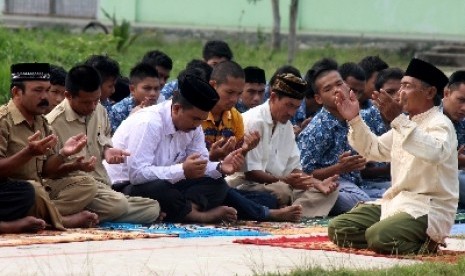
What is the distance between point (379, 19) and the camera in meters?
32.3

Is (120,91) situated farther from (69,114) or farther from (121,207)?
(121,207)

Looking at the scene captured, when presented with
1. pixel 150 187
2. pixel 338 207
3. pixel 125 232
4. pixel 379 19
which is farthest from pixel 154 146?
pixel 379 19

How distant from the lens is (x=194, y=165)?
11.5 metres

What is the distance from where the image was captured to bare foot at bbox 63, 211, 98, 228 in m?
11.1

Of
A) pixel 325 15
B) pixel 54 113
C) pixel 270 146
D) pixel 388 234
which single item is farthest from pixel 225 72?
pixel 325 15

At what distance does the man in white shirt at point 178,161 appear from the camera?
11.6m

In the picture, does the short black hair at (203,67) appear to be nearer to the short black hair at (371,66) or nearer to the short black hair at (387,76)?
the short black hair at (387,76)

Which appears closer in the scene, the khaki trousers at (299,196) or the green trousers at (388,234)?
the green trousers at (388,234)

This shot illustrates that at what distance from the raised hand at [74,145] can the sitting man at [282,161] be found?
2.50 metres

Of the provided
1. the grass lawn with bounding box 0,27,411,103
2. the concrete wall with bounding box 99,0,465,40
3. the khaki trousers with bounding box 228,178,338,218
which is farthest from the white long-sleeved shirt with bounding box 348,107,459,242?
the concrete wall with bounding box 99,0,465,40

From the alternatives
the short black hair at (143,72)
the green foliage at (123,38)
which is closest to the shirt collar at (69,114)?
the short black hair at (143,72)

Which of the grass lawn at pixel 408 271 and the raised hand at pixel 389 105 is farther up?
the raised hand at pixel 389 105

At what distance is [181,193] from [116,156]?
34.0 inches

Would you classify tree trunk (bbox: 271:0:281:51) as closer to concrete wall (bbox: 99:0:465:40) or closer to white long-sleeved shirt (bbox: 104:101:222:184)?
concrete wall (bbox: 99:0:465:40)
